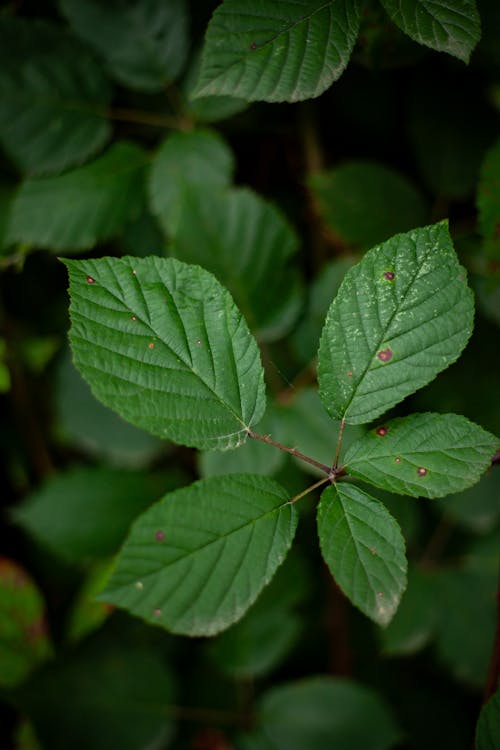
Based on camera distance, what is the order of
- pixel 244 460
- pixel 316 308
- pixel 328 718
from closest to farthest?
pixel 244 460
pixel 316 308
pixel 328 718

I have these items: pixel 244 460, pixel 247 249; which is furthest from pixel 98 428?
pixel 247 249

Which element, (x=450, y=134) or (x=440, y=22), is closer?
(x=440, y=22)

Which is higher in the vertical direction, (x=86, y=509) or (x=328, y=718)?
(x=86, y=509)

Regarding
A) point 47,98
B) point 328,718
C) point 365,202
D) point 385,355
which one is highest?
point 47,98

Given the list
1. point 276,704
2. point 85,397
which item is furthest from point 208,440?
point 276,704

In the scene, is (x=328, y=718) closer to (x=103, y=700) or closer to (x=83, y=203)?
(x=103, y=700)

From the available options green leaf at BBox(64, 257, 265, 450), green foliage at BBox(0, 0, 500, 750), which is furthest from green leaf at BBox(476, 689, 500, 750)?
green leaf at BBox(64, 257, 265, 450)

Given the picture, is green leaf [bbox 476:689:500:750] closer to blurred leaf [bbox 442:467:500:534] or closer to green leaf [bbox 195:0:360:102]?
green leaf [bbox 195:0:360:102]
